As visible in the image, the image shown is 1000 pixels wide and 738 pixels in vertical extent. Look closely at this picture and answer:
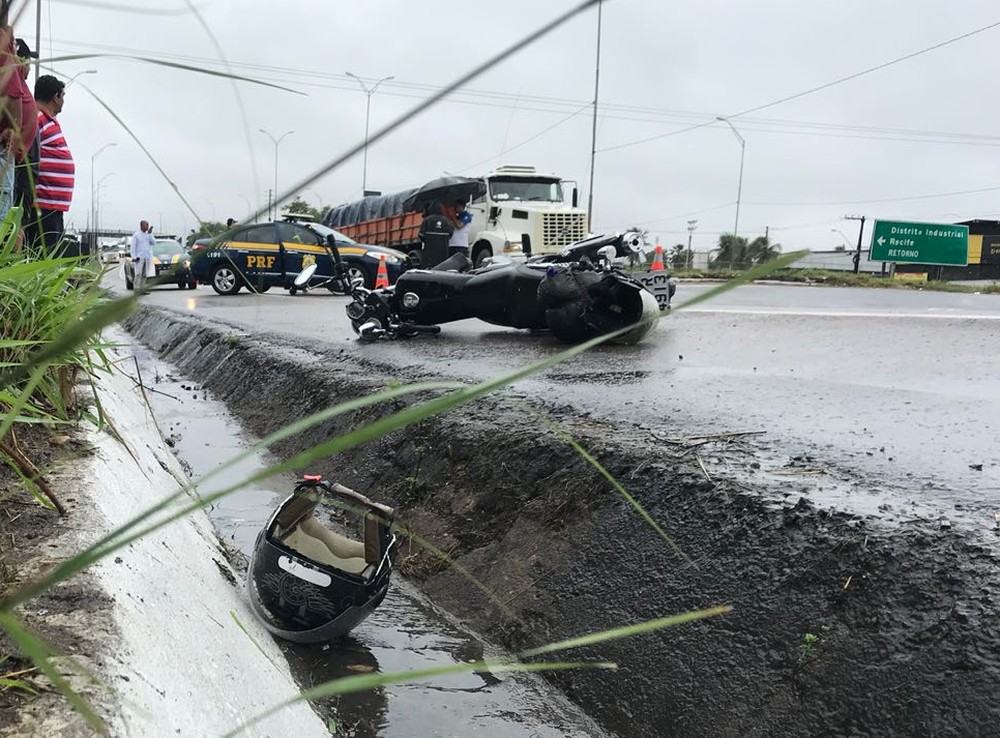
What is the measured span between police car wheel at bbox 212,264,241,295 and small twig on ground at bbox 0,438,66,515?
14.9 metres

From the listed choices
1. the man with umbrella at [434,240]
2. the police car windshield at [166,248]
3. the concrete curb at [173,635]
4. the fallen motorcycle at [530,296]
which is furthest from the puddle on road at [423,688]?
the police car windshield at [166,248]

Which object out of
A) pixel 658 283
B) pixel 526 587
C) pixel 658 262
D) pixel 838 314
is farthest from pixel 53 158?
pixel 838 314

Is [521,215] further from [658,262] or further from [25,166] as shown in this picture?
[25,166]

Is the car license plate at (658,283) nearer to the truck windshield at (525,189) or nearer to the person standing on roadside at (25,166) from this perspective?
the person standing on roadside at (25,166)

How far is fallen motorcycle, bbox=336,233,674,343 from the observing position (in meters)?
6.32

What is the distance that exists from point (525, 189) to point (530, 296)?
42.6 ft

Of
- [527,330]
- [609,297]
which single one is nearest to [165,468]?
[609,297]

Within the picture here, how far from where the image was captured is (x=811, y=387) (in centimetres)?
446

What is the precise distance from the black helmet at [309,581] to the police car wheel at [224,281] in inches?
563

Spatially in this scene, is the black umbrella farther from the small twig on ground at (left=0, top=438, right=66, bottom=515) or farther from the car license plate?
the small twig on ground at (left=0, top=438, right=66, bottom=515)

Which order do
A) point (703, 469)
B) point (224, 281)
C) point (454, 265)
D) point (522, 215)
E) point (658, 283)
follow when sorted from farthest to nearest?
1. point (522, 215)
2. point (224, 281)
3. point (454, 265)
4. point (658, 283)
5. point (703, 469)

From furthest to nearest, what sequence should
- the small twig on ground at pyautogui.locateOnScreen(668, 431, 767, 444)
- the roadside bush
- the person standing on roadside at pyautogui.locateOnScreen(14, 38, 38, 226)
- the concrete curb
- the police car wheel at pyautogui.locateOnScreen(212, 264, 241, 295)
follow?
the police car wheel at pyautogui.locateOnScreen(212, 264, 241, 295), the small twig on ground at pyautogui.locateOnScreen(668, 431, 767, 444), the roadside bush, the concrete curb, the person standing on roadside at pyautogui.locateOnScreen(14, 38, 38, 226)

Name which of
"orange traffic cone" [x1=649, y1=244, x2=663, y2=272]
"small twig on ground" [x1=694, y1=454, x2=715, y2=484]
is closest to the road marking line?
"orange traffic cone" [x1=649, y1=244, x2=663, y2=272]

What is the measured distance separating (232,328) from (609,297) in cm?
465
